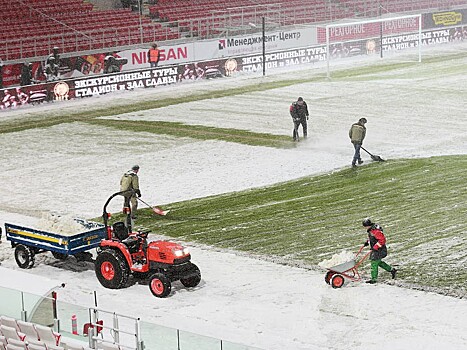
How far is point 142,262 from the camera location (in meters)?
18.6

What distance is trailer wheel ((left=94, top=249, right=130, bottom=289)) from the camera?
18.4m

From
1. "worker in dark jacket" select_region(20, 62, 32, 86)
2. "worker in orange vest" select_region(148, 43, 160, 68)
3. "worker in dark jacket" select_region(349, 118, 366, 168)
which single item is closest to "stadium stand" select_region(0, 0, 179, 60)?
"worker in dark jacket" select_region(20, 62, 32, 86)

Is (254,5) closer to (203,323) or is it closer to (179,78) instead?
(179,78)

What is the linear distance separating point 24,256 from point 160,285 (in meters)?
3.74

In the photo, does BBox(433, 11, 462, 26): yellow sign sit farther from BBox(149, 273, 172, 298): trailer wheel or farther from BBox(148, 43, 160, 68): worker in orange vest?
BBox(149, 273, 172, 298): trailer wheel

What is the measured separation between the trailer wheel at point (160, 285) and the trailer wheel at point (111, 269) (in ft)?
2.05

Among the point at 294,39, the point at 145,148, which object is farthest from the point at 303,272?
the point at 294,39

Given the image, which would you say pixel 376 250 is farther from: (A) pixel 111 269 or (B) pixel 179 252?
(A) pixel 111 269

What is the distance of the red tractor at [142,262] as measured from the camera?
59.4 ft

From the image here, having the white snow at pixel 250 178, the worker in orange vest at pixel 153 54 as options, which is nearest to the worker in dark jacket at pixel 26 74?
the white snow at pixel 250 178

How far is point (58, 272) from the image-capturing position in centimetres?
1998

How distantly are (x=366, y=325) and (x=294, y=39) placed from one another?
4105 cm

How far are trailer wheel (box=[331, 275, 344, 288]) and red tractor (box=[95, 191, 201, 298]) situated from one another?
249 centimetres

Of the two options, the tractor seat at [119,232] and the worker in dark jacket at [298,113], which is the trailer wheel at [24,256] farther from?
the worker in dark jacket at [298,113]
